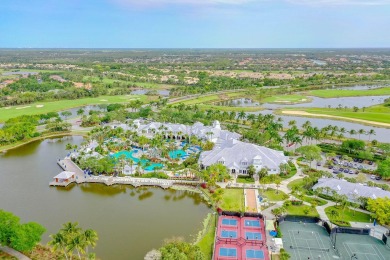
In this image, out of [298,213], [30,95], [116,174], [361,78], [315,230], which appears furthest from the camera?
[361,78]

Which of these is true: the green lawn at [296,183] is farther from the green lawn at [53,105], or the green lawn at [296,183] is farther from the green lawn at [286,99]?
the green lawn at [53,105]

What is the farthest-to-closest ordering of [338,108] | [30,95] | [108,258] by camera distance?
[30,95] < [338,108] < [108,258]

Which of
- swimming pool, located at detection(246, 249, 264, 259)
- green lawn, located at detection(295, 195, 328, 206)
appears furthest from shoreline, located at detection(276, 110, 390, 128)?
swimming pool, located at detection(246, 249, 264, 259)

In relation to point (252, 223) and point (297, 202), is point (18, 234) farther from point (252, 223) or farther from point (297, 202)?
point (297, 202)

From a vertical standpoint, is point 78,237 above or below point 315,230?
above

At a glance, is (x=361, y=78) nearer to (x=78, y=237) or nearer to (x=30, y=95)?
(x=30, y=95)

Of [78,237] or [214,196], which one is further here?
[214,196]

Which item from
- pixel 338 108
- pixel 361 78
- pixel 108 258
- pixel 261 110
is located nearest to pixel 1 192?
pixel 108 258

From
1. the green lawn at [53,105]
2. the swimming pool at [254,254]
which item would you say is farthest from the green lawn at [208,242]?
the green lawn at [53,105]
